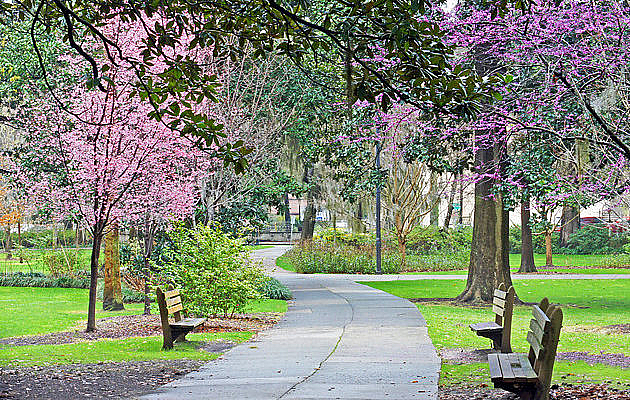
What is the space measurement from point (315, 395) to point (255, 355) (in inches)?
128

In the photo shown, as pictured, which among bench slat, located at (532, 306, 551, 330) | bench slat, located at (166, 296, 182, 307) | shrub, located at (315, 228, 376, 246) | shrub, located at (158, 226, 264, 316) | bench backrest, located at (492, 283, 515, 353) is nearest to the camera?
bench slat, located at (532, 306, 551, 330)

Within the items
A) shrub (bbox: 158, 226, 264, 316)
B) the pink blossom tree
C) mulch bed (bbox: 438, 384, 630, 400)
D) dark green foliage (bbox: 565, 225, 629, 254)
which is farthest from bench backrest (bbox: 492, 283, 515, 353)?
dark green foliage (bbox: 565, 225, 629, 254)

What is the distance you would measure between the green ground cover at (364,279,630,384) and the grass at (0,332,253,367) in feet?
10.8

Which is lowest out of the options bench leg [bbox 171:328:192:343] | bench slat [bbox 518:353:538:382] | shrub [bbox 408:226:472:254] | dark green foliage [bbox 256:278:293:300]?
bench leg [bbox 171:328:192:343]

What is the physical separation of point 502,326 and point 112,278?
1243 centimetres

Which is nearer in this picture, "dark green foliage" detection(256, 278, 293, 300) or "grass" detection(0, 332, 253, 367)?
"grass" detection(0, 332, 253, 367)

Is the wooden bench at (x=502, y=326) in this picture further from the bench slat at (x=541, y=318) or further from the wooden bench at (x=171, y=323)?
the wooden bench at (x=171, y=323)

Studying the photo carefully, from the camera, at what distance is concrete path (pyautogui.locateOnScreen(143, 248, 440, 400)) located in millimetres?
6930

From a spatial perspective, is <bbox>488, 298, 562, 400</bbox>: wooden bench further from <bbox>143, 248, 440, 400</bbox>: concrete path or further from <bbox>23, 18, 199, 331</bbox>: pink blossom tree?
<bbox>23, 18, 199, 331</bbox>: pink blossom tree

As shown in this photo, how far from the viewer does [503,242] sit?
18.6 metres

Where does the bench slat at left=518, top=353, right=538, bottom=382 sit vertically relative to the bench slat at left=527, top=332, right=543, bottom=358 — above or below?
below

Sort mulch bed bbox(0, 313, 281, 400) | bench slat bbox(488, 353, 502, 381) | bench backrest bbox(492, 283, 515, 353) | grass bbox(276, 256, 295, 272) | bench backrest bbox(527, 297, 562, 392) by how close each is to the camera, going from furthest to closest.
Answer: grass bbox(276, 256, 295, 272) < bench backrest bbox(492, 283, 515, 353) < mulch bed bbox(0, 313, 281, 400) < bench slat bbox(488, 353, 502, 381) < bench backrest bbox(527, 297, 562, 392)

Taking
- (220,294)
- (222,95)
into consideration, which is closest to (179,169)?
(222,95)

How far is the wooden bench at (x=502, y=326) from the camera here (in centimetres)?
931
